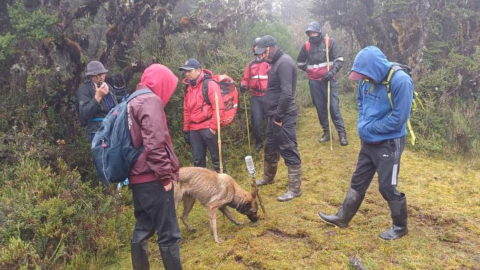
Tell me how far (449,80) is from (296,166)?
6.01 m

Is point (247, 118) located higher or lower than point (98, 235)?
higher

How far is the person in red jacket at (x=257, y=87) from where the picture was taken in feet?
26.7

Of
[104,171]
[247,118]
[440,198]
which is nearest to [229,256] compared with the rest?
[104,171]

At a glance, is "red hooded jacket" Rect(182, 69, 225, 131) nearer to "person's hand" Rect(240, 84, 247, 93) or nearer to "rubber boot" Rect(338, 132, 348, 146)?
"person's hand" Rect(240, 84, 247, 93)

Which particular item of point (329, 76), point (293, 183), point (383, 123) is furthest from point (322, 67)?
point (383, 123)

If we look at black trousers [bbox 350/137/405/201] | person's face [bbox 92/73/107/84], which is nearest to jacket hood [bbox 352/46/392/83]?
black trousers [bbox 350/137/405/201]

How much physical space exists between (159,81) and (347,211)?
2.89 metres

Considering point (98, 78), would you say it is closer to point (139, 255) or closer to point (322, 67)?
point (139, 255)

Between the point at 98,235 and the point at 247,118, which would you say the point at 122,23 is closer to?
the point at 247,118

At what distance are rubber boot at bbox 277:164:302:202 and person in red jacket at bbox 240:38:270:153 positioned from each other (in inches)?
88.6

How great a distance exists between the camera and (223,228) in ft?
18.4

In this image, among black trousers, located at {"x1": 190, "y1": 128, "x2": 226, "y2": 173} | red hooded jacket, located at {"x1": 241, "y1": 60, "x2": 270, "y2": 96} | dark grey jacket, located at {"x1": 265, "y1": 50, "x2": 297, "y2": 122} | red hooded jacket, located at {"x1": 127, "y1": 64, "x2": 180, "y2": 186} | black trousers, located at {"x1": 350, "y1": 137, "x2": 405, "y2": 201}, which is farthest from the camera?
red hooded jacket, located at {"x1": 241, "y1": 60, "x2": 270, "y2": 96}

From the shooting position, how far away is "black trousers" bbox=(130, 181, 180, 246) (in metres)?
3.76

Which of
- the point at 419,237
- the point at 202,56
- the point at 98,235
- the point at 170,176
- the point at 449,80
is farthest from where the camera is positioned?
the point at 202,56
